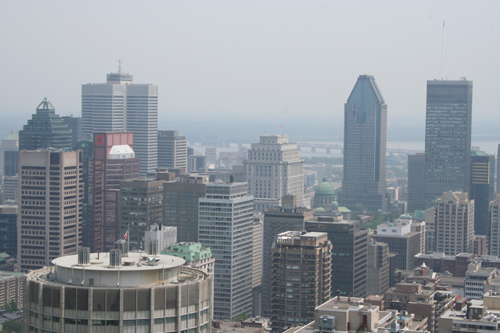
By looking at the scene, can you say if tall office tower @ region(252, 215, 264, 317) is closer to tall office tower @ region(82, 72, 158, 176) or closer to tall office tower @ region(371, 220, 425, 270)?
tall office tower @ region(371, 220, 425, 270)

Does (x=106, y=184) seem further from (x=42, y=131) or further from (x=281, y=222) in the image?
(x=281, y=222)

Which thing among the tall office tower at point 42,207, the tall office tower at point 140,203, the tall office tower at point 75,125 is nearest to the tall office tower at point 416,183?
the tall office tower at point 75,125

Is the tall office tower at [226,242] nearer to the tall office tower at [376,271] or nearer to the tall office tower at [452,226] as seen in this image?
the tall office tower at [376,271]

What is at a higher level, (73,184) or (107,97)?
(107,97)

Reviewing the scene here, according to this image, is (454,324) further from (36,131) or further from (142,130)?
(142,130)

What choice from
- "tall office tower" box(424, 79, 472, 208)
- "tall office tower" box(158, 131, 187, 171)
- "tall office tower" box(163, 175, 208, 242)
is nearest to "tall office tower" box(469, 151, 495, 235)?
"tall office tower" box(424, 79, 472, 208)

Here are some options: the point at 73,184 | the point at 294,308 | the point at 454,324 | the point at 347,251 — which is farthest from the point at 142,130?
the point at 454,324
